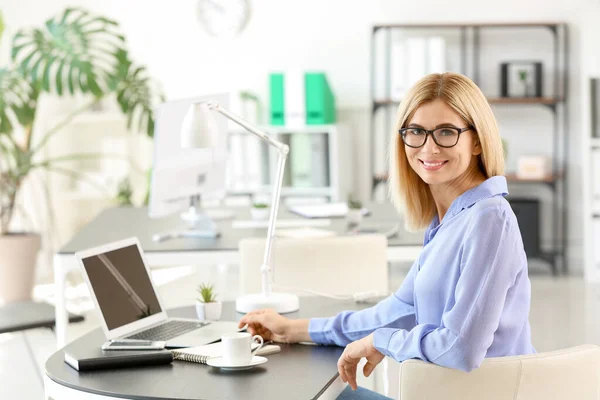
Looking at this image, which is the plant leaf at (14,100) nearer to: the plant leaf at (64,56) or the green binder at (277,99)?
the plant leaf at (64,56)

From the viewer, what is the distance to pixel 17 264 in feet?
18.0

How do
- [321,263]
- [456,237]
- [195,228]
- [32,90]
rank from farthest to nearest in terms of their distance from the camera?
[32,90]
[195,228]
[321,263]
[456,237]

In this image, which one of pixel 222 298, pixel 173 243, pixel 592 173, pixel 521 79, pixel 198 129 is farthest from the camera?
pixel 521 79

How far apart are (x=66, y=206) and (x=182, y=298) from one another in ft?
4.98

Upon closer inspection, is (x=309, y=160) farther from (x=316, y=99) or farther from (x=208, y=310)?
(x=208, y=310)

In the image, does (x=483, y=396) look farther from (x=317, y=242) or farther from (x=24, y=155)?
(x=24, y=155)

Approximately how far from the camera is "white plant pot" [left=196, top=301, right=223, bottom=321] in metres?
2.37

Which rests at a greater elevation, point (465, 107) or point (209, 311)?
point (465, 107)

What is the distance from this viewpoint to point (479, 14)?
653 cm

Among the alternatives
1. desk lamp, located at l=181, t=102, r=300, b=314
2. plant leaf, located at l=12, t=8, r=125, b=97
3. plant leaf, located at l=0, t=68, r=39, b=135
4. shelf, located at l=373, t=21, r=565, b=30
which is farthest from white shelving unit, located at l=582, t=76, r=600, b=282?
desk lamp, located at l=181, t=102, r=300, b=314

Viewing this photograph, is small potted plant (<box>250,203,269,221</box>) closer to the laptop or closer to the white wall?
the laptop

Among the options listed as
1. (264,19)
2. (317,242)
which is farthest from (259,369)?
(264,19)

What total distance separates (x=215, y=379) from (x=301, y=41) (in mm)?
5024

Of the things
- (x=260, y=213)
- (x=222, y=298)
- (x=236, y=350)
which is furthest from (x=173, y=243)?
(x=222, y=298)
